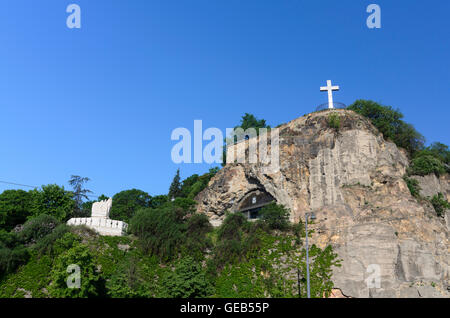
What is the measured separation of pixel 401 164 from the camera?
32750 millimetres

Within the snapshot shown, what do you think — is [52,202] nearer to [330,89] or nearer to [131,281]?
[131,281]

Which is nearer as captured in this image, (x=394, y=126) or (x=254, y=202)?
(x=254, y=202)

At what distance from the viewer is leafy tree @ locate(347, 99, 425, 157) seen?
122 ft

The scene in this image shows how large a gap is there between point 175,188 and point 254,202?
82.2 ft

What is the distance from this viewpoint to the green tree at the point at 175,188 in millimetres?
56350

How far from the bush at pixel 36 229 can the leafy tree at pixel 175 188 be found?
26.4 metres

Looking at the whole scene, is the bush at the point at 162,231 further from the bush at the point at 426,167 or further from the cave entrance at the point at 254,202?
the bush at the point at 426,167

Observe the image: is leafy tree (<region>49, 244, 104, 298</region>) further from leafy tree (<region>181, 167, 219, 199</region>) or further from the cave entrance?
leafy tree (<region>181, 167, 219, 199</region>)

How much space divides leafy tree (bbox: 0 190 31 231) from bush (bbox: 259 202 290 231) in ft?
72.7

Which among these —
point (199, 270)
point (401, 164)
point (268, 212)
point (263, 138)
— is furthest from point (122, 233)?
point (401, 164)

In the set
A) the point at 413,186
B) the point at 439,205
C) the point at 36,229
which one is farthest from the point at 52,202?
the point at 439,205

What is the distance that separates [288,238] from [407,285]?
27.6 ft

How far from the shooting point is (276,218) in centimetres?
2908
